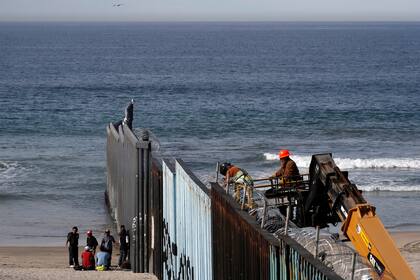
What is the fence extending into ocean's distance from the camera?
11539 mm

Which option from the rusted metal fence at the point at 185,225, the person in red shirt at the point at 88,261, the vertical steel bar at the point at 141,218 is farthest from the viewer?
the person in red shirt at the point at 88,261

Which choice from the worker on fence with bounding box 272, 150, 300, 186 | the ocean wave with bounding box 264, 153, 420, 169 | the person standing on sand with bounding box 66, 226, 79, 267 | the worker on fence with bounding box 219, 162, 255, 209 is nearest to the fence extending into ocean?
the worker on fence with bounding box 219, 162, 255, 209

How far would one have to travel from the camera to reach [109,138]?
30719mm

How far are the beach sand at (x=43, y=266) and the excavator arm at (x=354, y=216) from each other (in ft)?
20.2

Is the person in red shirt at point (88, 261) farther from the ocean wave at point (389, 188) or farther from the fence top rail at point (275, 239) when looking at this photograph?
the ocean wave at point (389, 188)

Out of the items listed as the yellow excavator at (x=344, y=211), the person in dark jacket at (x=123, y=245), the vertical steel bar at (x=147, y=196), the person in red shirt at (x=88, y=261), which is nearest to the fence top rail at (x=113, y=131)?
the person in dark jacket at (x=123, y=245)

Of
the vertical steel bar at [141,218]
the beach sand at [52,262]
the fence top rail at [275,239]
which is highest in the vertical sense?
the fence top rail at [275,239]

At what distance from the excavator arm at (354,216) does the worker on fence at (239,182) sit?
0.91 metres

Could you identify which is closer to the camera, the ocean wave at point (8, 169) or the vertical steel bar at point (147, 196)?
the vertical steel bar at point (147, 196)

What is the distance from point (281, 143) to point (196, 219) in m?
34.5

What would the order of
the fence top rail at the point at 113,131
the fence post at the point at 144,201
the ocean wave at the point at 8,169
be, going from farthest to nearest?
the ocean wave at the point at 8,169, the fence top rail at the point at 113,131, the fence post at the point at 144,201

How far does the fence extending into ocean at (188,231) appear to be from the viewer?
1154 cm

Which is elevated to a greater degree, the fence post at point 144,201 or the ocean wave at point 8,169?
the fence post at point 144,201

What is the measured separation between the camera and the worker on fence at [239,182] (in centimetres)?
1389
